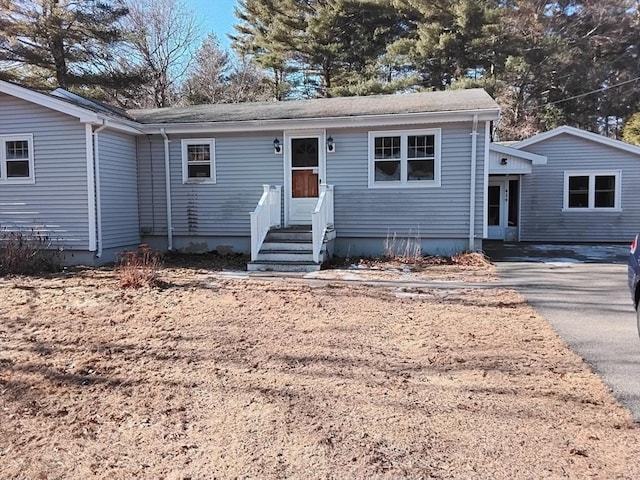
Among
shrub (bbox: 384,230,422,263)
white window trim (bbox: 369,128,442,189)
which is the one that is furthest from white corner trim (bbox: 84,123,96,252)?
shrub (bbox: 384,230,422,263)

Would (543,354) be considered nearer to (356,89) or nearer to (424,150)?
(424,150)

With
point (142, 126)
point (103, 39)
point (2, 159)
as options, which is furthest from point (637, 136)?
point (103, 39)

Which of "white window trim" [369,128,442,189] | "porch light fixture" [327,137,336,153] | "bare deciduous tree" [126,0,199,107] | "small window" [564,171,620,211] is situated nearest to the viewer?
"white window trim" [369,128,442,189]

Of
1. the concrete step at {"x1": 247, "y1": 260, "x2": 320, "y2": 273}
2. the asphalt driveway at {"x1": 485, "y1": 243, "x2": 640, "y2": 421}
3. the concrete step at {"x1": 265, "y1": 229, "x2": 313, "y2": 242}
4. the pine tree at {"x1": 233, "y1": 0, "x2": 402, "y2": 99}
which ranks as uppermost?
the pine tree at {"x1": 233, "y1": 0, "x2": 402, "y2": 99}

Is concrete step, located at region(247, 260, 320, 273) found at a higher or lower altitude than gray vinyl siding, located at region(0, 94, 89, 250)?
lower

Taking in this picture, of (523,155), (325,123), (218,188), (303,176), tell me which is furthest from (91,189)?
(523,155)

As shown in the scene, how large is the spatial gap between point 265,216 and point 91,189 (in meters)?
3.66

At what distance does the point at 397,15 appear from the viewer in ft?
77.9

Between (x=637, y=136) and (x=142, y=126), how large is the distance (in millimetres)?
18689

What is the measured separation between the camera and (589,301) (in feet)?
22.1

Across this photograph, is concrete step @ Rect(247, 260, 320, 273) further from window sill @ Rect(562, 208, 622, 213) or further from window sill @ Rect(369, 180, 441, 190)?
window sill @ Rect(562, 208, 622, 213)

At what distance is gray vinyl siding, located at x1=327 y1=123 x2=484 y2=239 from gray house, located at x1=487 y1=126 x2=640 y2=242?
13.2 feet

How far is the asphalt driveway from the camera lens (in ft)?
13.4

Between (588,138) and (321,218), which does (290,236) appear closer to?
(321,218)
